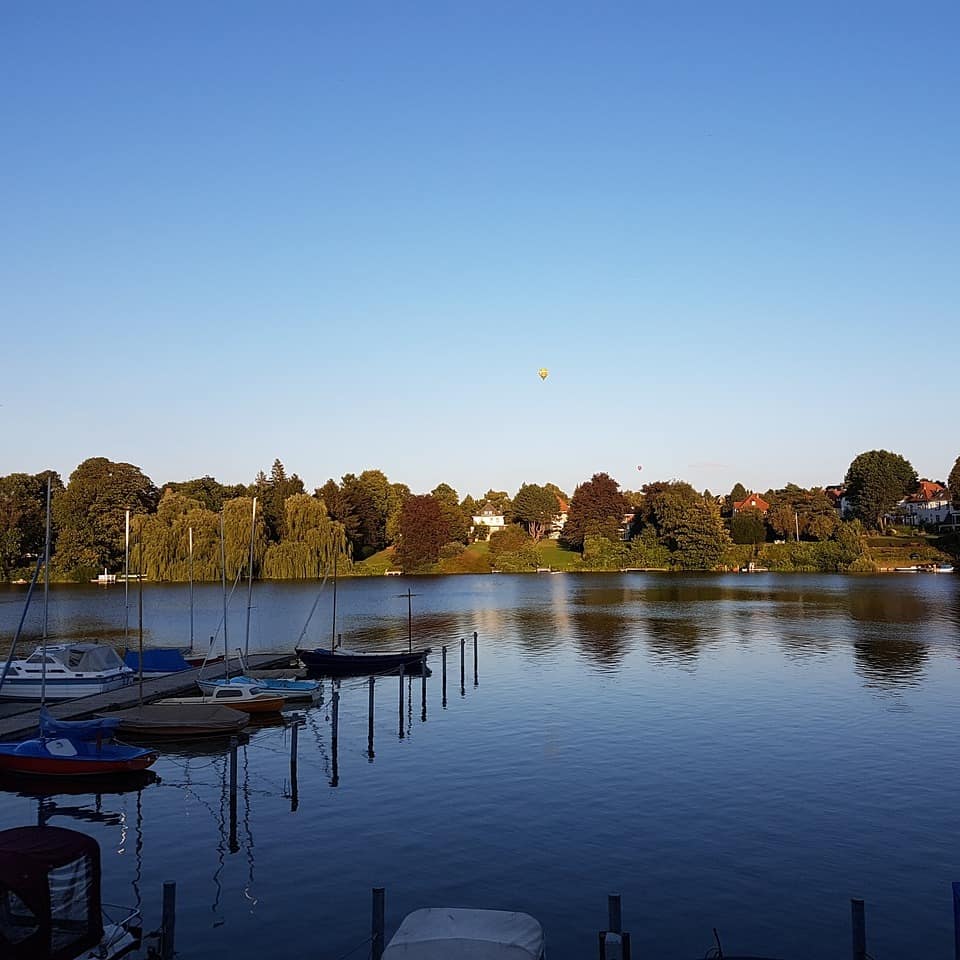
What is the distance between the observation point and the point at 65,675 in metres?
42.7

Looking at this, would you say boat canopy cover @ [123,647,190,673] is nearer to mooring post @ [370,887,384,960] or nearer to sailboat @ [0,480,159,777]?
sailboat @ [0,480,159,777]

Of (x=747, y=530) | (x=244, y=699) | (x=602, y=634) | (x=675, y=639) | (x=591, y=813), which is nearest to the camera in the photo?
(x=591, y=813)

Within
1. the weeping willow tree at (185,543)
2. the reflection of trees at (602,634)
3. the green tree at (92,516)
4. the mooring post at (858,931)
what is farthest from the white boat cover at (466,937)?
the green tree at (92,516)

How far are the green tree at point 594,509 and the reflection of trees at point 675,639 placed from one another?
328 ft

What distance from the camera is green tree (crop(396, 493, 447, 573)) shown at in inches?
6718

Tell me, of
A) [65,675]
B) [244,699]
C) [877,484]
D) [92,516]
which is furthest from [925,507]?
[65,675]

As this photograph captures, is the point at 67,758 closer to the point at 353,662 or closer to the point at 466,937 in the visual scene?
the point at 466,937

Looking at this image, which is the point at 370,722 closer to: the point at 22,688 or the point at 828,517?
the point at 22,688

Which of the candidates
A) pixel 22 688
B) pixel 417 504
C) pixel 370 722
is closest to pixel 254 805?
pixel 370 722

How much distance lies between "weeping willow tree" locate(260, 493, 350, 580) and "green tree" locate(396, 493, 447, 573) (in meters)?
32.9

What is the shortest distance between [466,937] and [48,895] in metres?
7.33

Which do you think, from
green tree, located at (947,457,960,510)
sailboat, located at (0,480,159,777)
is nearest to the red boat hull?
sailboat, located at (0,480,159,777)

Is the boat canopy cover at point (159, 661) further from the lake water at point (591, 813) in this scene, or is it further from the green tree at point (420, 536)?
the green tree at point (420, 536)

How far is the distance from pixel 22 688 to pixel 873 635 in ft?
189
